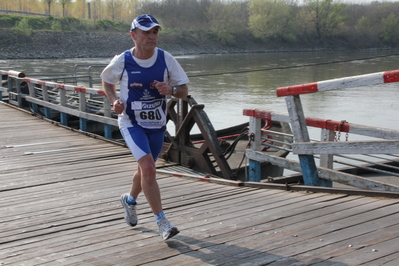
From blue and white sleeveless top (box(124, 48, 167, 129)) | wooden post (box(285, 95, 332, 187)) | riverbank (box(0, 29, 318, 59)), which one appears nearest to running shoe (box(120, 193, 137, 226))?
blue and white sleeveless top (box(124, 48, 167, 129))

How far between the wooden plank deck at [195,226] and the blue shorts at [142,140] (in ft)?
2.22

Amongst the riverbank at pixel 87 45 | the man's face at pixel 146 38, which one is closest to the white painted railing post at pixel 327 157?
the man's face at pixel 146 38

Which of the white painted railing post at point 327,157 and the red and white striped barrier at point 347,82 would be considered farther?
the white painted railing post at point 327,157

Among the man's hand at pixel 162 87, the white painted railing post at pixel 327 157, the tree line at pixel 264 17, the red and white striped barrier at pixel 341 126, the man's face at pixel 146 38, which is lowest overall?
the white painted railing post at pixel 327 157

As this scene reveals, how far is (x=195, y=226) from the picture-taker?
4.07 metres

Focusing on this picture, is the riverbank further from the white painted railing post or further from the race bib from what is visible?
the race bib

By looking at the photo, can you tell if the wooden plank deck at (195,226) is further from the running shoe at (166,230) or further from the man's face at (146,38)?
the man's face at (146,38)

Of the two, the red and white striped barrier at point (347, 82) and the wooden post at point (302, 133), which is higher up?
the red and white striped barrier at point (347, 82)

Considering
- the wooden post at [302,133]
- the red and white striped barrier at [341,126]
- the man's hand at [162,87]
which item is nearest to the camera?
the man's hand at [162,87]

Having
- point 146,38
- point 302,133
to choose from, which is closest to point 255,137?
point 302,133

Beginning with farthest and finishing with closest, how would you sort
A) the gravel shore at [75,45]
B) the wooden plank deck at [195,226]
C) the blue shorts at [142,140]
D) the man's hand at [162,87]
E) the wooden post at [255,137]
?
the gravel shore at [75,45] → the wooden post at [255,137] → the blue shorts at [142,140] → the man's hand at [162,87] → the wooden plank deck at [195,226]

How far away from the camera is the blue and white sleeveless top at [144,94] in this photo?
147 inches

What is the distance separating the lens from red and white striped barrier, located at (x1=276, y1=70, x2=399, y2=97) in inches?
153

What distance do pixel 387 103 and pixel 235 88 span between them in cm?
963
